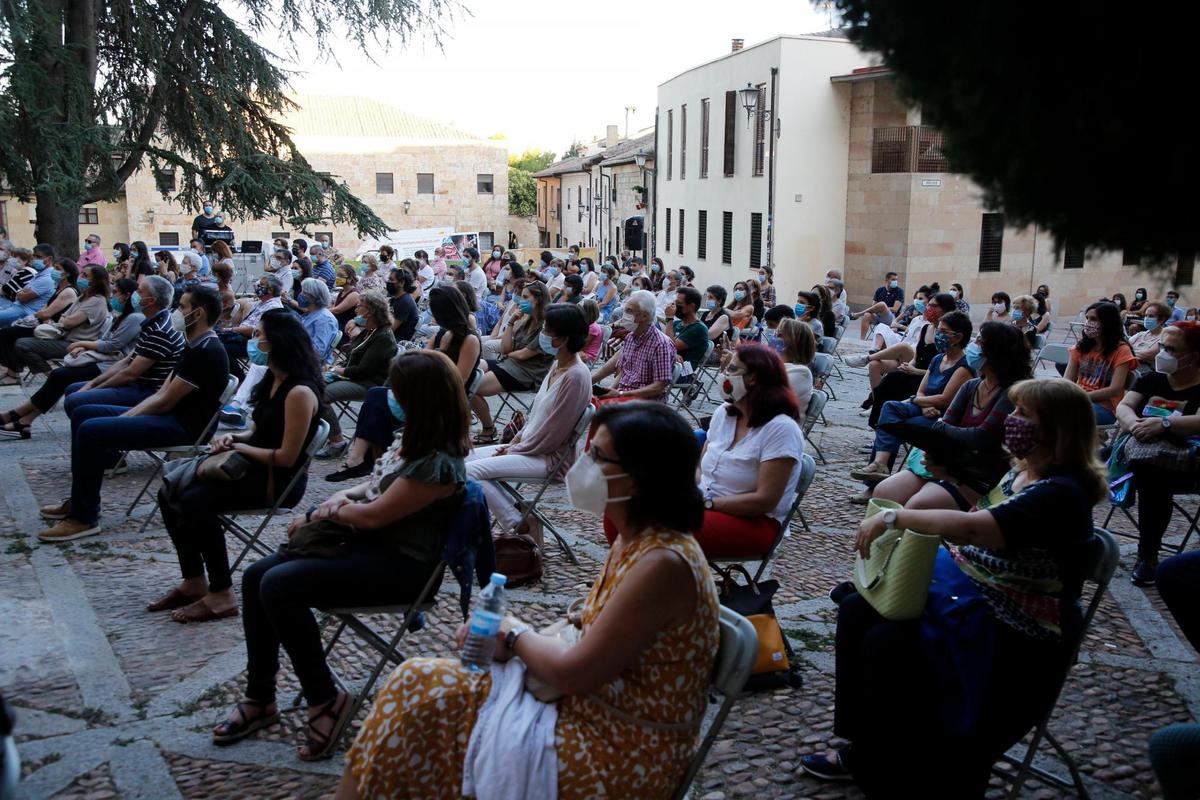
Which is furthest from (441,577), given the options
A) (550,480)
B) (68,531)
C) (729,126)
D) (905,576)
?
(729,126)

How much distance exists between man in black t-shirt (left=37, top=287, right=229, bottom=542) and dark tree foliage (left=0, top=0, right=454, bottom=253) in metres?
12.7

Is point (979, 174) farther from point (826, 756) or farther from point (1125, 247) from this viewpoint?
point (826, 756)

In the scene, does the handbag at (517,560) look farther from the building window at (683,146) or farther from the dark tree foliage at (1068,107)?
the building window at (683,146)

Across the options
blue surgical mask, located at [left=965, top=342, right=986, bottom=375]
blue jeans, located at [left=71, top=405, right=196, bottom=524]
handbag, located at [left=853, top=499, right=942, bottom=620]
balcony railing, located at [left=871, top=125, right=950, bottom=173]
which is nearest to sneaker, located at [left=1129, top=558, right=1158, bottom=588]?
blue surgical mask, located at [left=965, top=342, right=986, bottom=375]

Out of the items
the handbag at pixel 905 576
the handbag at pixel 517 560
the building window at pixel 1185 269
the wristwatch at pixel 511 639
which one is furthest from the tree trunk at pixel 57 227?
the building window at pixel 1185 269

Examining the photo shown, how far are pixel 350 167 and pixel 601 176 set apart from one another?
13.9m

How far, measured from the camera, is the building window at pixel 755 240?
29.4 m

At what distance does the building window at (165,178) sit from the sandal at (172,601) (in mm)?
16315

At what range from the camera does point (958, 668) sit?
2939 millimetres

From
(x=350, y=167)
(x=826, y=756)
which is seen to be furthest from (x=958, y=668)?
(x=350, y=167)

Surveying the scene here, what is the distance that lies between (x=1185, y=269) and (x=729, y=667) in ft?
4.47

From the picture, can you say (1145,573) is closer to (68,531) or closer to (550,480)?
(550,480)

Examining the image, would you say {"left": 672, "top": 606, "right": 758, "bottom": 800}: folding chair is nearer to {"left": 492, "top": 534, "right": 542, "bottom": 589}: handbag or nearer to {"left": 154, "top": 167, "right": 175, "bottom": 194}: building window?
{"left": 492, "top": 534, "right": 542, "bottom": 589}: handbag

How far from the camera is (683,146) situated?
36.7 m
